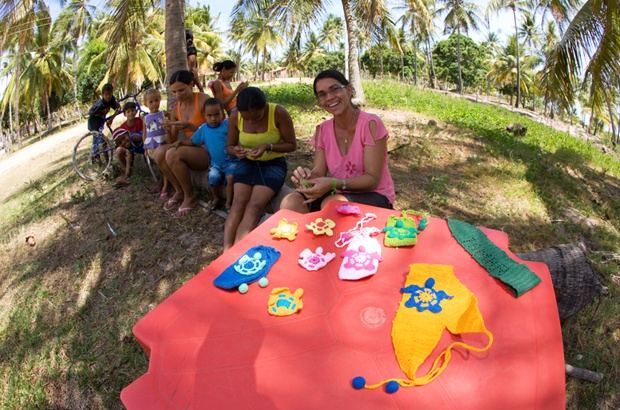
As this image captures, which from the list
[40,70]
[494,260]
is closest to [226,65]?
[494,260]

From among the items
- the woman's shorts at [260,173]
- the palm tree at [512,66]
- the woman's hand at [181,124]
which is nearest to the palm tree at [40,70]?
the woman's hand at [181,124]

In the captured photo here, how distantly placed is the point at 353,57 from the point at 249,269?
840 centimetres

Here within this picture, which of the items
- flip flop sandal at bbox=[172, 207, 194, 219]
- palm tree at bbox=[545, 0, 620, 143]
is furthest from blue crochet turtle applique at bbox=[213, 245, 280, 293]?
palm tree at bbox=[545, 0, 620, 143]

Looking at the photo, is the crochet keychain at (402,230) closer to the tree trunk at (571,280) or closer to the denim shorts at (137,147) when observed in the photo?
the tree trunk at (571,280)

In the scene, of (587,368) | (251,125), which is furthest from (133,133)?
(587,368)

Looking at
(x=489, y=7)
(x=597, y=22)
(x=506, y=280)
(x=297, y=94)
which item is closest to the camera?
(x=506, y=280)

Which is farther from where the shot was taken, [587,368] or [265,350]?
[587,368]

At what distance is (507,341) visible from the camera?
1500mm

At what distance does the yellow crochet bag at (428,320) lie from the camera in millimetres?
1432

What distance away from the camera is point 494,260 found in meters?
1.87

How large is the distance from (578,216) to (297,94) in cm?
711

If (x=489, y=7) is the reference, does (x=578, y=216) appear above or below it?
below

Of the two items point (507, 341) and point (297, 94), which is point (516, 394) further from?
point (297, 94)

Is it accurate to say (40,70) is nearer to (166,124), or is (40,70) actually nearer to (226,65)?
(226,65)
